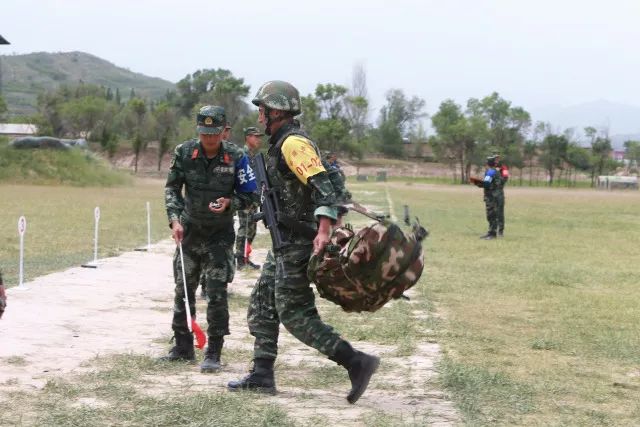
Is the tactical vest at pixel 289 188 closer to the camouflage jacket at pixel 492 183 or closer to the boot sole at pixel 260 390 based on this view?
the boot sole at pixel 260 390

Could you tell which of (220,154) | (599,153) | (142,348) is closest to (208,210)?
(220,154)

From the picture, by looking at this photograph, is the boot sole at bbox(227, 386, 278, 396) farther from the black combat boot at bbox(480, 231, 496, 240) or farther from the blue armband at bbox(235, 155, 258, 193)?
the black combat boot at bbox(480, 231, 496, 240)

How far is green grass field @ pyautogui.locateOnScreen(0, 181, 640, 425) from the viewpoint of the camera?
21.3 feet

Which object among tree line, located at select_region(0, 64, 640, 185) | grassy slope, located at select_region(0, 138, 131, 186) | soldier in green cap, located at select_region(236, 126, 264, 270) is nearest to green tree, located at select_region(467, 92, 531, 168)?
tree line, located at select_region(0, 64, 640, 185)

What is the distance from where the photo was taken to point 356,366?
6316mm

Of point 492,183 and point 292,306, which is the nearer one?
point 292,306

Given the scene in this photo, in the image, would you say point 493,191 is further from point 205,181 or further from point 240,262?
point 205,181

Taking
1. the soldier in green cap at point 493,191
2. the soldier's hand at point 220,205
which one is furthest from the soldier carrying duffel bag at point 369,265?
the soldier in green cap at point 493,191

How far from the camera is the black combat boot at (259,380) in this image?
21.6 feet

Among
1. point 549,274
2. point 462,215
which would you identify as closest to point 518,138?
point 462,215

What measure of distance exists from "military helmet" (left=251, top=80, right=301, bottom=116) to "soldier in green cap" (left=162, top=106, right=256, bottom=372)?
0.84m

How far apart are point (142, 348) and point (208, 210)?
5.01 ft

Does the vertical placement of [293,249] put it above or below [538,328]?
above

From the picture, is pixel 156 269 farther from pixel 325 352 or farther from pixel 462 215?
pixel 462 215
